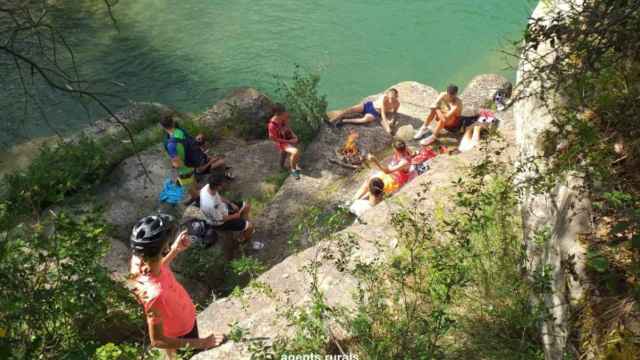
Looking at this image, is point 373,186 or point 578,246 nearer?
point 578,246

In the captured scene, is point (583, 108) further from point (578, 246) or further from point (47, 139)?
point (47, 139)

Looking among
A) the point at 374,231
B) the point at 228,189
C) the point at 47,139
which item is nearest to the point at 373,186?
the point at 374,231

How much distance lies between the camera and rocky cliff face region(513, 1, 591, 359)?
3.17 meters

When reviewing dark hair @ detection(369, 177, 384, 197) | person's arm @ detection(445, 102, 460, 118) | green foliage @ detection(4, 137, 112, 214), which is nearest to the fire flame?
Answer: person's arm @ detection(445, 102, 460, 118)

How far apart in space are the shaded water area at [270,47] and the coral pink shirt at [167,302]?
9432 mm

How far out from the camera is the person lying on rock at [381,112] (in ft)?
34.2

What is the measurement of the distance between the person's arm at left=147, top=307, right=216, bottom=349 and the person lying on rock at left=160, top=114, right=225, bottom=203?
4420 mm

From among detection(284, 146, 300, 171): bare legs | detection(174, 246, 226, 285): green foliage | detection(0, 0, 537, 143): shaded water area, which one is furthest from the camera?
detection(0, 0, 537, 143): shaded water area

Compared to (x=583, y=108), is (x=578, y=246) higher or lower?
lower

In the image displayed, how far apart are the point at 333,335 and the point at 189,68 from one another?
12.4 meters

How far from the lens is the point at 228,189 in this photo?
9.22 meters

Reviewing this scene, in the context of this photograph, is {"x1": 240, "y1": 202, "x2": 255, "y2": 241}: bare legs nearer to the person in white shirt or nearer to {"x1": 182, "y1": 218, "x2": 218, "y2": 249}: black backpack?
the person in white shirt

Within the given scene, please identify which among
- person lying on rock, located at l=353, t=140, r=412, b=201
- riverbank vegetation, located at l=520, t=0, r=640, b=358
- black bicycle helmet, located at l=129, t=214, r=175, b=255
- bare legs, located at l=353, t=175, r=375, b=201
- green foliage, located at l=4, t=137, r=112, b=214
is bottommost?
green foliage, located at l=4, t=137, r=112, b=214

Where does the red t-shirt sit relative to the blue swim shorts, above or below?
above
